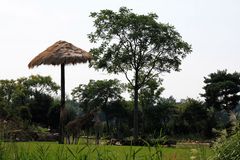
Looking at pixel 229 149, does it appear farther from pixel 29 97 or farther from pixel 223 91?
pixel 29 97

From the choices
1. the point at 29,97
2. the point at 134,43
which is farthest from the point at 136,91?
the point at 29,97

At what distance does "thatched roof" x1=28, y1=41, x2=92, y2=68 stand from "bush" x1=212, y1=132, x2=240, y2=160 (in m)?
21.2

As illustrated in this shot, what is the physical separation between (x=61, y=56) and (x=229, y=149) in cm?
2138

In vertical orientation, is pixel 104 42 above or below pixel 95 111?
above

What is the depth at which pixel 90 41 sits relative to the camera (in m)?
40.4

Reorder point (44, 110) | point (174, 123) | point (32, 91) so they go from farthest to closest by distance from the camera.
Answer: point (32, 91) → point (44, 110) → point (174, 123)

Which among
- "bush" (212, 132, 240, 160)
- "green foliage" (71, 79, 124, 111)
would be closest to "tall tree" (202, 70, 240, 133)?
"green foliage" (71, 79, 124, 111)

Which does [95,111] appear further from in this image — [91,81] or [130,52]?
[91,81]

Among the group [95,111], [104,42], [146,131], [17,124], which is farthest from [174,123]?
[17,124]

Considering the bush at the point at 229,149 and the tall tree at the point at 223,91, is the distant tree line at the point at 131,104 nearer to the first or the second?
the tall tree at the point at 223,91

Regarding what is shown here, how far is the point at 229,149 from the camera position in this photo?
438 cm

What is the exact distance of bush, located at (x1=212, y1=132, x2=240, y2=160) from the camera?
430cm

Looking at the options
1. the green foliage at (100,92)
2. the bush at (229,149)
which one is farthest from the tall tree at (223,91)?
the bush at (229,149)

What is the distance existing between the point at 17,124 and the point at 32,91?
53.5m
